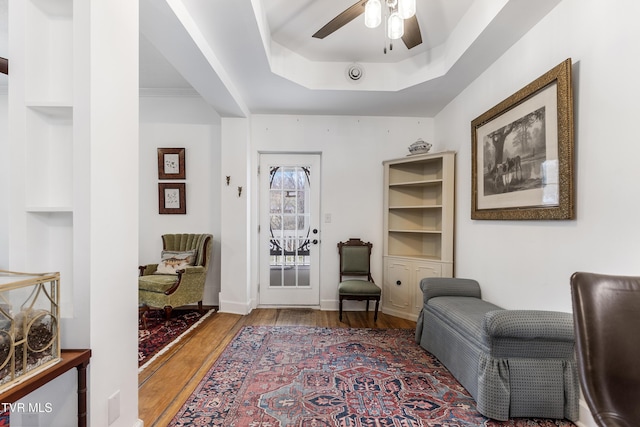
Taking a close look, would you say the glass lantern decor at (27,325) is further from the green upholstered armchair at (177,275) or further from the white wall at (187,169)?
the white wall at (187,169)

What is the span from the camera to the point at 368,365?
254 cm

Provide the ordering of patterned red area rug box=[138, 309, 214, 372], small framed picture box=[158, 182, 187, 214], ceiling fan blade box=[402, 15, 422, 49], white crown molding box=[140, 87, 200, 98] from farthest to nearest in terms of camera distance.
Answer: small framed picture box=[158, 182, 187, 214]
white crown molding box=[140, 87, 200, 98]
patterned red area rug box=[138, 309, 214, 372]
ceiling fan blade box=[402, 15, 422, 49]

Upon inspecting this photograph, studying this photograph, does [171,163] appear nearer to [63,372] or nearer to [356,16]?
[356,16]

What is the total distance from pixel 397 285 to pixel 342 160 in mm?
1796

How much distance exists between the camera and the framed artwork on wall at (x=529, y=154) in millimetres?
1909

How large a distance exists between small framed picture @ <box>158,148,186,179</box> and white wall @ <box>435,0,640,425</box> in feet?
12.4

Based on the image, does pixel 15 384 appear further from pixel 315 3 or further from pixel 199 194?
pixel 199 194

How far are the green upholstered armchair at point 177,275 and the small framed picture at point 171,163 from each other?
2.71 feet

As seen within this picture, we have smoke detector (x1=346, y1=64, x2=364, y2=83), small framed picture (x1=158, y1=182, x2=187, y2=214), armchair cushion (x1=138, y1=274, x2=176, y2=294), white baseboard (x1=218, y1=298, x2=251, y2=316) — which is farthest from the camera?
small framed picture (x1=158, y1=182, x2=187, y2=214)

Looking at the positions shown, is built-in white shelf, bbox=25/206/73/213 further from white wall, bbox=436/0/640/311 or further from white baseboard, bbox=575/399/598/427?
white baseboard, bbox=575/399/598/427

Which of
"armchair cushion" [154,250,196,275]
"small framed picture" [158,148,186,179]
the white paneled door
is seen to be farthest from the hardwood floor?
"small framed picture" [158,148,186,179]

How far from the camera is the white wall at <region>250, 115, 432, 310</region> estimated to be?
4.21 m

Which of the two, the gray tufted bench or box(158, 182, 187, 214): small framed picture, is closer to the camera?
the gray tufted bench

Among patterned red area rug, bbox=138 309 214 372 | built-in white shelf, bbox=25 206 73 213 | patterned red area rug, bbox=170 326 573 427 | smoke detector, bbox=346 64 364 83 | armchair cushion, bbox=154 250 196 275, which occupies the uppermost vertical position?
smoke detector, bbox=346 64 364 83
